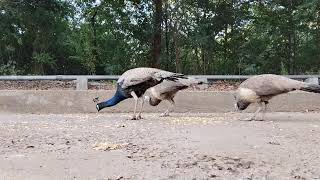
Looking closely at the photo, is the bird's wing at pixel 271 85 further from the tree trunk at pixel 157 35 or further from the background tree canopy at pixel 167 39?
the tree trunk at pixel 157 35

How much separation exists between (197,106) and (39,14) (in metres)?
6.57

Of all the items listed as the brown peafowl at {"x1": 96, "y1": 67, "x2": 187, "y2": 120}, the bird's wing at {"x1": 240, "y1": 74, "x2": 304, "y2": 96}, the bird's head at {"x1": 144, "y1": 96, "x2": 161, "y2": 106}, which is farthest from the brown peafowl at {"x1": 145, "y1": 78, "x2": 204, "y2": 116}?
the bird's wing at {"x1": 240, "y1": 74, "x2": 304, "y2": 96}

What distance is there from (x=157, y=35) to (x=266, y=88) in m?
8.87

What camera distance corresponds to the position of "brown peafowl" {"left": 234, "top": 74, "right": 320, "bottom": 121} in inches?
343

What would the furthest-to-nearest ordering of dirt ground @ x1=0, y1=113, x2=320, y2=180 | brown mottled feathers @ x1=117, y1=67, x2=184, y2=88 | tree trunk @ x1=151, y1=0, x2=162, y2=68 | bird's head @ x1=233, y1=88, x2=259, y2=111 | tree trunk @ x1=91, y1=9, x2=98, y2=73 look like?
tree trunk @ x1=91, y1=9, x2=98, y2=73 → tree trunk @ x1=151, y1=0, x2=162, y2=68 → brown mottled feathers @ x1=117, y1=67, x2=184, y2=88 → bird's head @ x1=233, y1=88, x2=259, y2=111 → dirt ground @ x1=0, y1=113, x2=320, y2=180

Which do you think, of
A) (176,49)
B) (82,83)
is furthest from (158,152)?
(176,49)

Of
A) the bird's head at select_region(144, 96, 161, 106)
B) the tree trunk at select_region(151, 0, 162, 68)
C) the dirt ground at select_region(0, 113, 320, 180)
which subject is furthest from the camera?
the tree trunk at select_region(151, 0, 162, 68)

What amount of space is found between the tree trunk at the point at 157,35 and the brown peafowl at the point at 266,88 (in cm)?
828

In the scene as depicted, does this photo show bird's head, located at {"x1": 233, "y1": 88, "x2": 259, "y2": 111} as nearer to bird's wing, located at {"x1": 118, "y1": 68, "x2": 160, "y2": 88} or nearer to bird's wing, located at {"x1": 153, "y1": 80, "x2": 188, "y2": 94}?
bird's wing, located at {"x1": 153, "y1": 80, "x2": 188, "y2": 94}

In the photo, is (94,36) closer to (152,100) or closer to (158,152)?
(152,100)

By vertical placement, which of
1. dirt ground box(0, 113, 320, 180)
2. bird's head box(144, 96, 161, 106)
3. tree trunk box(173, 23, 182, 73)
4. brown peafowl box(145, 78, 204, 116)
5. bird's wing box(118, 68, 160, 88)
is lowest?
dirt ground box(0, 113, 320, 180)

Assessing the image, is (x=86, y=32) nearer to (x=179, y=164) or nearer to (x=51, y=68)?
(x=51, y=68)

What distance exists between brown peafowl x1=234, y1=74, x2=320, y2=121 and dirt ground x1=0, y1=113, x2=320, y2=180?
2.82 ft

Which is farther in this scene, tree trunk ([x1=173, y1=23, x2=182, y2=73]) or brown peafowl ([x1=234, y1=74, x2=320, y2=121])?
tree trunk ([x1=173, y1=23, x2=182, y2=73])
